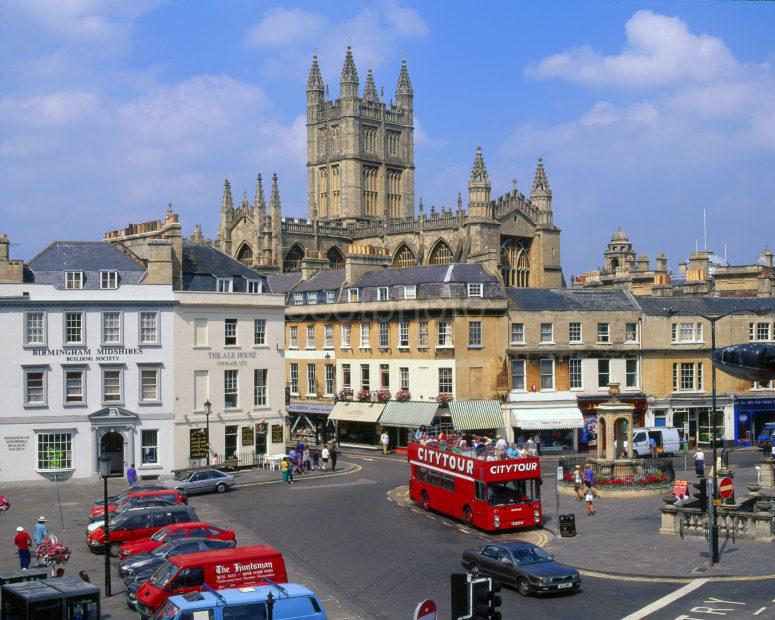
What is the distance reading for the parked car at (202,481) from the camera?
44.6m

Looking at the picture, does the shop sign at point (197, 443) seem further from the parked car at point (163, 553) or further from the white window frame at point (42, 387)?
the parked car at point (163, 553)

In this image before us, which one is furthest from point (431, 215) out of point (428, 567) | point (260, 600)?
point (260, 600)

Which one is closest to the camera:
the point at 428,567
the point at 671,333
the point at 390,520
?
the point at 428,567

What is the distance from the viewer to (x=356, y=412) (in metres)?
64.3

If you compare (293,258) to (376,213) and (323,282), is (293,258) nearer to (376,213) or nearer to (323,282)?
(376,213)

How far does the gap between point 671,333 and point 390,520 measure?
3068 centimetres

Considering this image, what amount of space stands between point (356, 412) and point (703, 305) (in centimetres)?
2303

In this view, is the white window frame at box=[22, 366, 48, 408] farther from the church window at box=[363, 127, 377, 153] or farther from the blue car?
the church window at box=[363, 127, 377, 153]

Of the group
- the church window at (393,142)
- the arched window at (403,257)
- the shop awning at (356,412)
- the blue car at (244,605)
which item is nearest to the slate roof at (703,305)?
the shop awning at (356,412)

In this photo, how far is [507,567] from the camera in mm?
27141

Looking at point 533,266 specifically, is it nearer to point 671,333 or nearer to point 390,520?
point 671,333

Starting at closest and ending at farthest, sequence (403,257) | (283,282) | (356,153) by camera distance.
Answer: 1. (283,282)
2. (403,257)
3. (356,153)

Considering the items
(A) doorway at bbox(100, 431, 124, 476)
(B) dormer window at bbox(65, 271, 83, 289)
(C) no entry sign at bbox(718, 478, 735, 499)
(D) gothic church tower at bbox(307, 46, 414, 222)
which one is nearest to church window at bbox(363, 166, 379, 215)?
(D) gothic church tower at bbox(307, 46, 414, 222)

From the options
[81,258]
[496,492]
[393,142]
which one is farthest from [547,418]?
[393,142]
